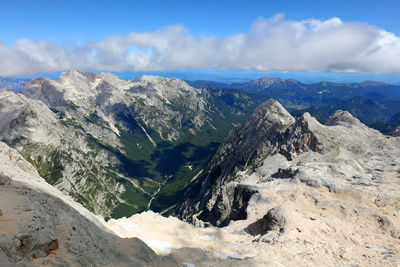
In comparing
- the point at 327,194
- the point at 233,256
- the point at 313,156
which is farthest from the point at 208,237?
the point at 313,156

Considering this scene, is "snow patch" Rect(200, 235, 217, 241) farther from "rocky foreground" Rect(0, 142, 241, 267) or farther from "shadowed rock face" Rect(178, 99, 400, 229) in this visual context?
"shadowed rock face" Rect(178, 99, 400, 229)

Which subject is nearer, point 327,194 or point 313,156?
point 327,194

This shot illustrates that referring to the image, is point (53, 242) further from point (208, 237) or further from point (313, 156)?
point (313, 156)

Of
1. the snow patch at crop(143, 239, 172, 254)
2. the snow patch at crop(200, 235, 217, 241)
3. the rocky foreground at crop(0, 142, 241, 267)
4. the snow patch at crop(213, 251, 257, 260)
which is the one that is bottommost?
the snow patch at crop(200, 235, 217, 241)

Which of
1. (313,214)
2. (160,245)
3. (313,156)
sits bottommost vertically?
(160,245)

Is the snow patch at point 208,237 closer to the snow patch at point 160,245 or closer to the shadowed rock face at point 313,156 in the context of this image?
the snow patch at point 160,245

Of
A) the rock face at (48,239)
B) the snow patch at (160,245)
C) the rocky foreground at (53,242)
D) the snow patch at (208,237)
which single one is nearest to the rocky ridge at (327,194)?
the snow patch at (208,237)

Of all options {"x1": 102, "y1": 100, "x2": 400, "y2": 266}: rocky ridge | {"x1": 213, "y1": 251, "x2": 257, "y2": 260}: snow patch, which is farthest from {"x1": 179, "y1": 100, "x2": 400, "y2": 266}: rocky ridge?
{"x1": 213, "y1": 251, "x2": 257, "y2": 260}: snow patch

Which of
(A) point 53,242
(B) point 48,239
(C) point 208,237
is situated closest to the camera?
(B) point 48,239

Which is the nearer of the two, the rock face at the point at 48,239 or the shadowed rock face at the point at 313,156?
the rock face at the point at 48,239

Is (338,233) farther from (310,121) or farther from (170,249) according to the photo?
(310,121)

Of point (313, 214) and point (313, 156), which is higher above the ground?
point (313, 214)
